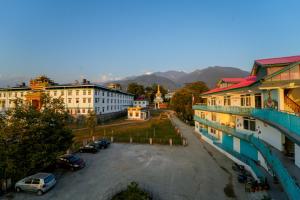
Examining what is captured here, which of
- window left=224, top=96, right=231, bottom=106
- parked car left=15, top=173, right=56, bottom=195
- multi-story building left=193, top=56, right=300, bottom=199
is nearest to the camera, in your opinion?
multi-story building left=193, top=56, right=300, bottom=199

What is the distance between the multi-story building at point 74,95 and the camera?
5689 centimetres

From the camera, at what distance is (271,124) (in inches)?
529

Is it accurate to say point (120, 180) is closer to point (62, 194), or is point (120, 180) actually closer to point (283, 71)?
point (62, 194)

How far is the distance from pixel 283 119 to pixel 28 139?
2226cm

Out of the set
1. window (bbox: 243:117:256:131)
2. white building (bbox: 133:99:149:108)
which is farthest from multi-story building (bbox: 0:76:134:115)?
window (bbox: 243:117:256:131)

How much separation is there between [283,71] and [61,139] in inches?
926

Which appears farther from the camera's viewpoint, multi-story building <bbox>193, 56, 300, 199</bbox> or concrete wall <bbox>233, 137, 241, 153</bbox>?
concrete wall <bbox>233, 137, 241, 153</bbox>

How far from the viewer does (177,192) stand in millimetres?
17297

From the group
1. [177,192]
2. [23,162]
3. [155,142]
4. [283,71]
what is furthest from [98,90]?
[283,71]

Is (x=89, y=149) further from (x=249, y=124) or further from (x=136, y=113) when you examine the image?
(x=136, y=113)

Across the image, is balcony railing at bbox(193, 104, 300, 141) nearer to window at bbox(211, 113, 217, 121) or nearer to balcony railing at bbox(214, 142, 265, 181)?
balcony railing at bbox(214, 142, 265, 181)

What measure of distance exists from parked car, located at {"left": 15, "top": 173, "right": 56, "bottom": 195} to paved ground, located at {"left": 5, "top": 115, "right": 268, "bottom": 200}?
52cm

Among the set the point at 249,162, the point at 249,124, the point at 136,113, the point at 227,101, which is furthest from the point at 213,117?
the point at 136,113

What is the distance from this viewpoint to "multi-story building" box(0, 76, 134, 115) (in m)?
56.9
